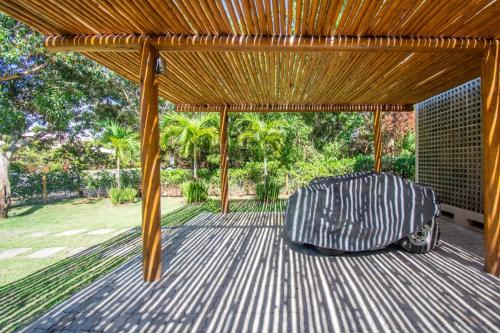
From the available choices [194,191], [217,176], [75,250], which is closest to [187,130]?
[194,191]

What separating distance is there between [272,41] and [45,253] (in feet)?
16.9

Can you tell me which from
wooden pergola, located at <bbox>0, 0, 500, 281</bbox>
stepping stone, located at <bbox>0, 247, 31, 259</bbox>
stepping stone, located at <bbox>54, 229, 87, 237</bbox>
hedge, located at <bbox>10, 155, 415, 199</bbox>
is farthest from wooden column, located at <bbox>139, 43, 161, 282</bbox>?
hedge, located at <bbox>10, 155, 415, 199</bbox>

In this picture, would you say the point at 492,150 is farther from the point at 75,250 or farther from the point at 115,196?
the point at 115,196

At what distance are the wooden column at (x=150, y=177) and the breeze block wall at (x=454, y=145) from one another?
6180 mm

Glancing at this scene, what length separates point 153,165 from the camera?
3.36 meters

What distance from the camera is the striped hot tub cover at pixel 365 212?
12.5 ft

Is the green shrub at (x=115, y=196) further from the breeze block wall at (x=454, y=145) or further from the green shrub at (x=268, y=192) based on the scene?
the breeze block wall at (x=454, y=145)

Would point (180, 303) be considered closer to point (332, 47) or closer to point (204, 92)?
point (332, 47)

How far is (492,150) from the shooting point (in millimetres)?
3354

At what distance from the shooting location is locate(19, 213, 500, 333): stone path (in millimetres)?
2371

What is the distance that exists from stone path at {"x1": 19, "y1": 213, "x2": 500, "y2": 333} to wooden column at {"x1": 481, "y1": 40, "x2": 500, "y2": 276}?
32 centimetres

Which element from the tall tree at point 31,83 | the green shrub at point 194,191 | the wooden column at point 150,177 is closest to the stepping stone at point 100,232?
the wooden column at point 150,177

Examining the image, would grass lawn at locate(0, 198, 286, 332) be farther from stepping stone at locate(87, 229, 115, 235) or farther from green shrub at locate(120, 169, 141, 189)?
green shrub at locate(120, 169, 141, 189)

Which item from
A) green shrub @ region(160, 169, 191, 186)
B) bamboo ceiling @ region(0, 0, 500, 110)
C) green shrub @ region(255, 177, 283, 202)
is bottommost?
green shrub @ region(255, 177, 283, 202)
